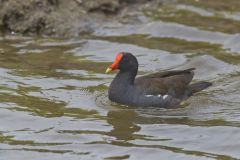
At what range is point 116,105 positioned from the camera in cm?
1123

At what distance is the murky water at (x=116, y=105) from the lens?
30.5ft

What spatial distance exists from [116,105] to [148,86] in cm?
53

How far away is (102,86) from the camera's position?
12.1 m

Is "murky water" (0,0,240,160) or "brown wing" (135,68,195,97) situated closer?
"murky water" (0,0,240,160)

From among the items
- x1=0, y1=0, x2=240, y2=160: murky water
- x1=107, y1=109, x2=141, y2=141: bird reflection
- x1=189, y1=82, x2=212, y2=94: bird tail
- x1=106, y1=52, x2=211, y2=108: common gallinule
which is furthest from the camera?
x1=189, y1=82, x2=212, y2=94: bird tail

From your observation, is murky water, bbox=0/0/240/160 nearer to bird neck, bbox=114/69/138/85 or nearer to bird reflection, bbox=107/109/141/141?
bird reflection, bbox=107/109/141/141

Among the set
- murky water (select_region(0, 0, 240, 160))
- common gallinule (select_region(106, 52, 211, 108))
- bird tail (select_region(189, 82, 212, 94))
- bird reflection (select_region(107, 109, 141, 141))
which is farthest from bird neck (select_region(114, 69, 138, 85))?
bird tail (select_region(189, 82, 212, 94))

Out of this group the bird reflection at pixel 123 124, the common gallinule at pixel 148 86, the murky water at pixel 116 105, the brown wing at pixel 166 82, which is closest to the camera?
the murky water at pixel 116 105

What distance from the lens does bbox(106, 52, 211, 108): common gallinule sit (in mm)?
11172

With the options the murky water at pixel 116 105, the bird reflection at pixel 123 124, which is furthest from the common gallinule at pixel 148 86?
the bird reflection at pixel 123 124

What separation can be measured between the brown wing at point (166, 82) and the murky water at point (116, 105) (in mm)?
275

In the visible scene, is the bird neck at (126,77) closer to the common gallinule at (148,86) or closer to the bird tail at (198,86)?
the common gallinule at (148,86)

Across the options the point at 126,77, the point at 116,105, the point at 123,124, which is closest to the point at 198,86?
the point at 126,77

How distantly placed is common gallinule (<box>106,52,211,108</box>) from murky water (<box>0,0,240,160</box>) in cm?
15
